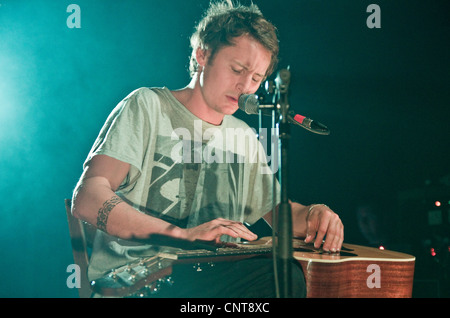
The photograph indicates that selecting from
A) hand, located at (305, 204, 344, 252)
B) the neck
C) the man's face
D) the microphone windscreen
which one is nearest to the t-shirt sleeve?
the neck

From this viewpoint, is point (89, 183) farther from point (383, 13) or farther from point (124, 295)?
point (383, 13)

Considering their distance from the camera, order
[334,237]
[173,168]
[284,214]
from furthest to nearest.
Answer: [173,168] < [334,237] < [284,214]

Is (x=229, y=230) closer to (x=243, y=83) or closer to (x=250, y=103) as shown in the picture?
(x=250, y=103)

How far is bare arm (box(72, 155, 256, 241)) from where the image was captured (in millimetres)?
1533

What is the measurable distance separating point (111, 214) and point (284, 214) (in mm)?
825

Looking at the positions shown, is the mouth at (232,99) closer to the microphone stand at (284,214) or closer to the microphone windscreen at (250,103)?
the microphone windscreen at (250,103)

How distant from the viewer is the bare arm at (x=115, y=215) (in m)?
1.53

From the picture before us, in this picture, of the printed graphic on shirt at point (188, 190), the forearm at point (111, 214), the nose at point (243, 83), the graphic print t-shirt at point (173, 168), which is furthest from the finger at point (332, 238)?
the nose at point (243, 83)

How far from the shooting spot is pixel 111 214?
1.63 meters

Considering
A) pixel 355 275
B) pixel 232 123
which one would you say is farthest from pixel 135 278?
pixel 232 123

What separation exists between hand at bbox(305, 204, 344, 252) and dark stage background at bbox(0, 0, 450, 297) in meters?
1.18

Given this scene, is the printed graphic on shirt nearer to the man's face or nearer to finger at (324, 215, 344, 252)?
the man's face

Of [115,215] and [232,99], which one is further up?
[232,99]
